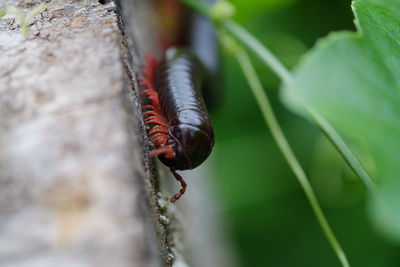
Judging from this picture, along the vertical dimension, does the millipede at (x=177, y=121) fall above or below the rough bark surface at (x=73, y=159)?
below

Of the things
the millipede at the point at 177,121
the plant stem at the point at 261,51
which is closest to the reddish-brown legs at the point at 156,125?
the millipede at the point at 177,121

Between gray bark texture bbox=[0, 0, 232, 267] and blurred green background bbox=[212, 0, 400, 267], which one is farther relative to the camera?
blurred green background bbox=[212, 0, 400, 267]

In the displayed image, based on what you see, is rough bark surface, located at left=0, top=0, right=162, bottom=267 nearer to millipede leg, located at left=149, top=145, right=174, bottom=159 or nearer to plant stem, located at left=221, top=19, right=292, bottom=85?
millipede leg, located at left=149, top=145, right=174, bottom=159

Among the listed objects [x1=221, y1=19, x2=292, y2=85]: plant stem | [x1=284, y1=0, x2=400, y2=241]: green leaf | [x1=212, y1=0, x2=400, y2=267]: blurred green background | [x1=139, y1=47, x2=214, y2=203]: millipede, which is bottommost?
[x1=212, y1=0, x2=400, y2=267]: blurred green background

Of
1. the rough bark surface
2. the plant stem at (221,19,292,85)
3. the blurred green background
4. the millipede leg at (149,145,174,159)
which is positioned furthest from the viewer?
the blurred green background

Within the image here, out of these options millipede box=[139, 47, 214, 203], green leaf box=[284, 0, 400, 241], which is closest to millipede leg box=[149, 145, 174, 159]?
millipede box=[139, 47, 214, 203]

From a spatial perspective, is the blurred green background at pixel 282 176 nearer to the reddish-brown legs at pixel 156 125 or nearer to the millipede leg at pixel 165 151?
the reddish-brown legs at pixel 156 125
